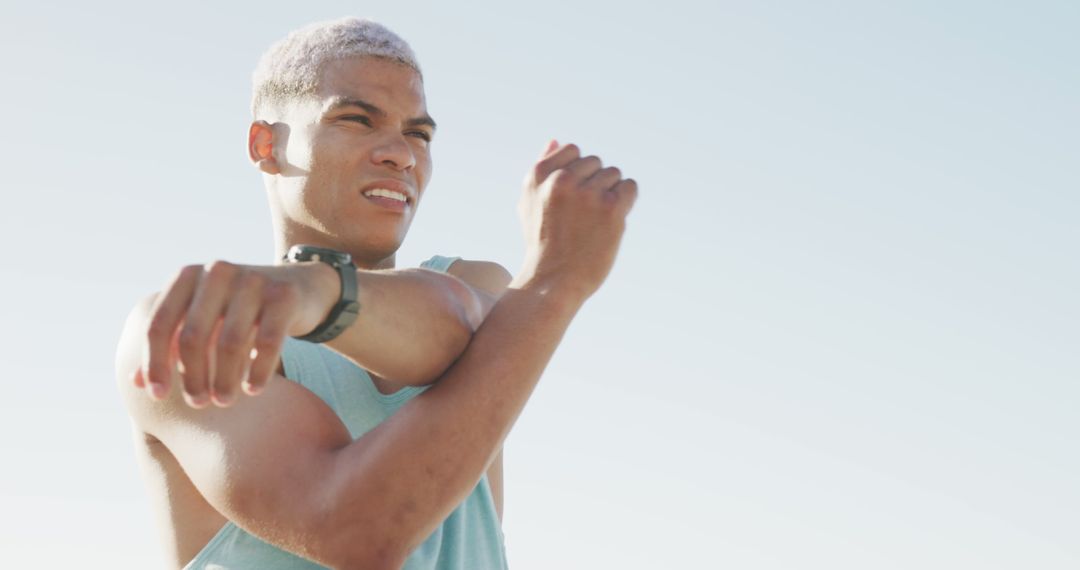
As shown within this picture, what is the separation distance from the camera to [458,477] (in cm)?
301

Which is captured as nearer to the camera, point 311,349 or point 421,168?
point 311,349

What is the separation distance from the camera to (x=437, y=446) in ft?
9.84

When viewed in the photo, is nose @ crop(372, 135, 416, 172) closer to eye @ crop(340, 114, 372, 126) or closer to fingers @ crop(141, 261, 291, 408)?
A: eye @ crop(340, 114, 372, 126)

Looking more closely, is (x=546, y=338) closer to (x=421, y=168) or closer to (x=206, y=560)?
(x=206, y=560)

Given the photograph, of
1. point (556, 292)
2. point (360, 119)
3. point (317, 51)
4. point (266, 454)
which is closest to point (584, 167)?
point (556, 292)

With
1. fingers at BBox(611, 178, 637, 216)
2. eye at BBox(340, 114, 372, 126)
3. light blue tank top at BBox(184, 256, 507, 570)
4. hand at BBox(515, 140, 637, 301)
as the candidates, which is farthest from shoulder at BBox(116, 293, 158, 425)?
eye at BBox(340, 114, 372, 126)

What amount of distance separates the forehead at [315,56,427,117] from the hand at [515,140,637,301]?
1.39 metres

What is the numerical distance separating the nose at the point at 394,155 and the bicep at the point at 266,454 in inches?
54.5

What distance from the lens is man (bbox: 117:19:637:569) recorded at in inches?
97.7

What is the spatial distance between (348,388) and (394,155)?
1.03 meters

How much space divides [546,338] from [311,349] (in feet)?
3.39

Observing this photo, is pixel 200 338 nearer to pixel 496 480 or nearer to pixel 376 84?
pixel 496 480

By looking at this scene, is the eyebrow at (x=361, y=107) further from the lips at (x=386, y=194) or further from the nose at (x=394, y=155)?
the lips at (x=386, y=194)

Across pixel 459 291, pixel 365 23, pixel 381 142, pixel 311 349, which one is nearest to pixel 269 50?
pixel 365 23
